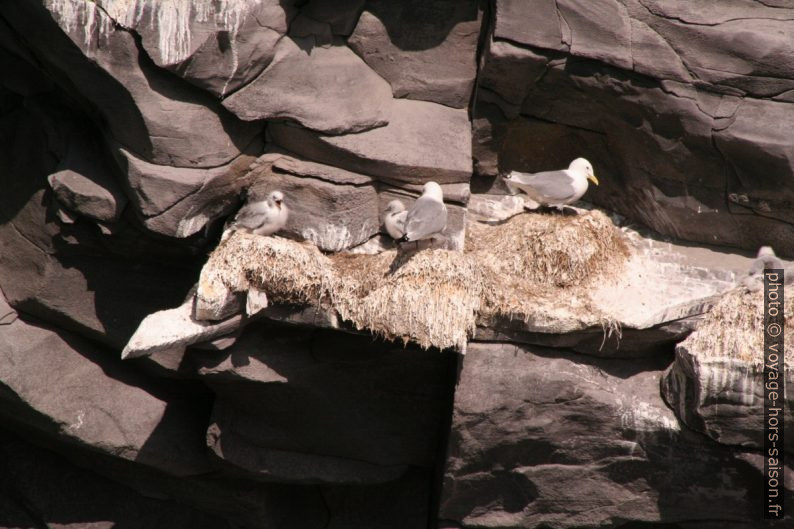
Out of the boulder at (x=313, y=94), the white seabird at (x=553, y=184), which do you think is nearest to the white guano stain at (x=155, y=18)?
the boulder at (x=313, y=94)

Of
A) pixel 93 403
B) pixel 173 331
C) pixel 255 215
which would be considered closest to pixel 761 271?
pixel 255 215

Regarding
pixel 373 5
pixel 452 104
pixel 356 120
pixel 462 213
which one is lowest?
pixel 462 213

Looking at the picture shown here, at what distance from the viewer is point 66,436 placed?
9258mm

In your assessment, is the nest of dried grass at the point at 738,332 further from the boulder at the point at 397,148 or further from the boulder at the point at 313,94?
the boulder at the point at 313,94

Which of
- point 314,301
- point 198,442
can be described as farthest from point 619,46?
point 198,442

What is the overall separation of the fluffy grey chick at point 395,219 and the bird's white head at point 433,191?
238 mm

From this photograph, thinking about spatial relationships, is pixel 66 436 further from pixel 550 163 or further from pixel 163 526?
pixel 550 163

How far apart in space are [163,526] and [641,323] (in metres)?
5.46

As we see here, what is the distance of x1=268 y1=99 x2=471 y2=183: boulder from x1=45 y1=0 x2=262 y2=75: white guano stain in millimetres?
1038

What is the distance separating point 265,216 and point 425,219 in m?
1.33

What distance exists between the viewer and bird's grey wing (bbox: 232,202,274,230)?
802 cm

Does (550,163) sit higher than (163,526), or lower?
higher

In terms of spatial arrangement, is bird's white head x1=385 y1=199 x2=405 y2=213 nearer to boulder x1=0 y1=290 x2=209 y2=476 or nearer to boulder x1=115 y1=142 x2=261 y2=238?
boulder x1=115 y1=142 x2=261 y2=238

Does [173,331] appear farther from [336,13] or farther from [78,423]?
[336,13]
